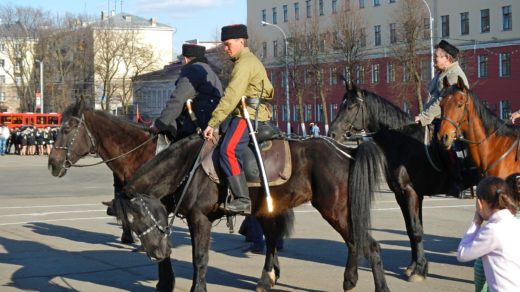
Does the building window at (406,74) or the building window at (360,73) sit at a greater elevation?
the building window at (360,73)

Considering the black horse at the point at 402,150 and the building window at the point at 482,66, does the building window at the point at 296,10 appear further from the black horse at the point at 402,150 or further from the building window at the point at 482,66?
the black horse at the point at 402,150

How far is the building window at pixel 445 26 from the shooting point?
68.1 m

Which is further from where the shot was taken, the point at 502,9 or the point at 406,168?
the point at 502,9

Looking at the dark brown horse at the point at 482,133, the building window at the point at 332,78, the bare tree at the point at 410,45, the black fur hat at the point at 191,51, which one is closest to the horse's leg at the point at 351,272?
the dark brown horse at the point at 482,133

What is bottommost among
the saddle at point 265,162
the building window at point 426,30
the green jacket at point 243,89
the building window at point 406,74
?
the saddle at point 265,162

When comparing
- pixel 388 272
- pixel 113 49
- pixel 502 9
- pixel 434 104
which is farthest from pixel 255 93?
pixel 113 49

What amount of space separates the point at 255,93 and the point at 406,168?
2518 mm

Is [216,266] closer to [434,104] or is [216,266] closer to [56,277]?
[56,277]

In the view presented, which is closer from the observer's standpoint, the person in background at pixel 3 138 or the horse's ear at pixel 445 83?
the horse's ear at pixel 445 83

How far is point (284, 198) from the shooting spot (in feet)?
29.4

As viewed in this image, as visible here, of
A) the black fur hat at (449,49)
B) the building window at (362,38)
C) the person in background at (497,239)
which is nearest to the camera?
the person in background at (497,239)

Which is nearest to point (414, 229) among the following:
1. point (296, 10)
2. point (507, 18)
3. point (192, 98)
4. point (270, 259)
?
point (270, 259)

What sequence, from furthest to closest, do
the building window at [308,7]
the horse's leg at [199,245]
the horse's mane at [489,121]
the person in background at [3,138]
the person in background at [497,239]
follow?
the building window at [308,7] → the person in background at [3,138] → the horse's mane at [489,121] → the horse's leg at [199,245] → the person in background at [497,239]

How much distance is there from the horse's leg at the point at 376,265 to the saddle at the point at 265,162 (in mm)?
1157
